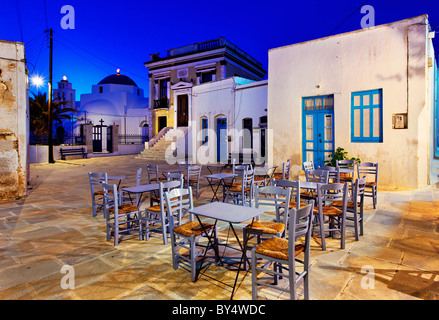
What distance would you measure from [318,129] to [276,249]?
26.1 feet

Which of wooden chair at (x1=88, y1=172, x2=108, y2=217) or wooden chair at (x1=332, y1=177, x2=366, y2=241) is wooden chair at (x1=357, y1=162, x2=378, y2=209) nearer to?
wooden chair at (x1=332, y1=177, x2=366, y2=241)

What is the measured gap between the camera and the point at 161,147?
18656 mm

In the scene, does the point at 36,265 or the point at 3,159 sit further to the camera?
the point at 3,159

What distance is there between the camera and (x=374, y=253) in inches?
141

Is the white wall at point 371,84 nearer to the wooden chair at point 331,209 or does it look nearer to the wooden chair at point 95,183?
the wooden chair at point 331,209

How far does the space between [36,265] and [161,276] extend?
152cm

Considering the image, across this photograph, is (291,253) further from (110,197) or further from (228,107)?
(228,107)

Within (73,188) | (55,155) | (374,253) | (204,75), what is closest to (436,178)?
(374,253)

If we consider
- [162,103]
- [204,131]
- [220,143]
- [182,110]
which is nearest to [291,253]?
[220,143]

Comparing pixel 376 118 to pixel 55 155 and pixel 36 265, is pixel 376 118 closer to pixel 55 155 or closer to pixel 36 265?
pixel 36 265

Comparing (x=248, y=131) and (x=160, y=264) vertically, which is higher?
(x=248, y=131)
